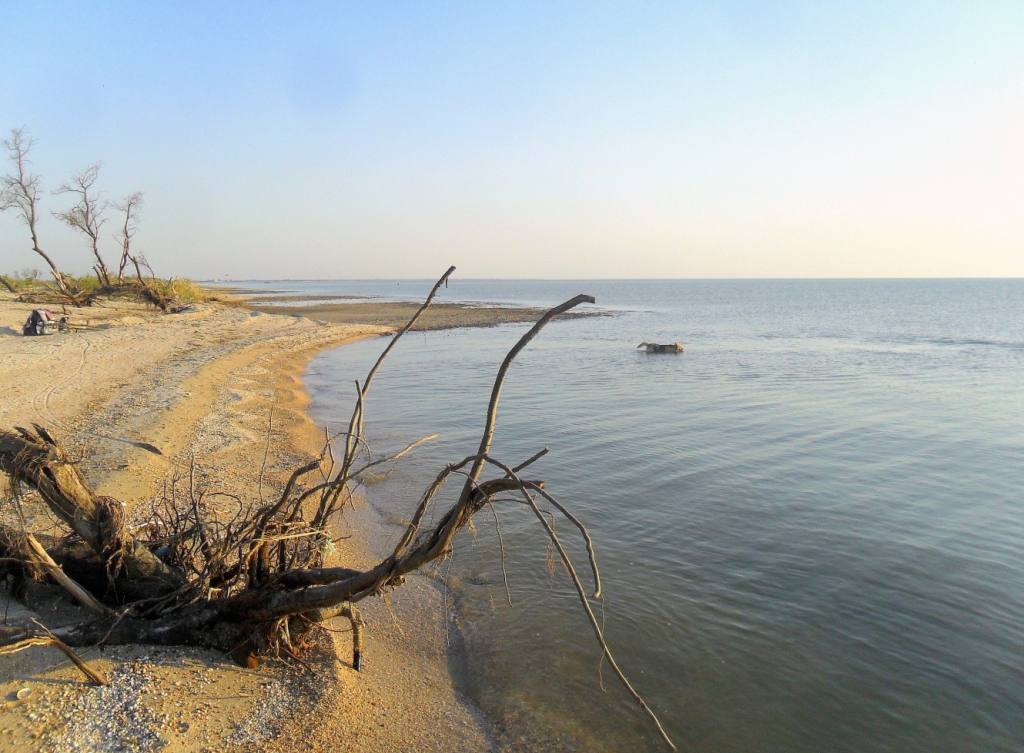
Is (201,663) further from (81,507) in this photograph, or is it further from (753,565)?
(753,565)

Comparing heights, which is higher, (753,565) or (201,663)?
(201,663)

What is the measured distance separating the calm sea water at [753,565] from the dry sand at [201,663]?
0.54 meters

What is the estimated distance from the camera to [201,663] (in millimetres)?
4074

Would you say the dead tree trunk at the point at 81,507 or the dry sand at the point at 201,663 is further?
the dead tree trunk at the point at 81,507

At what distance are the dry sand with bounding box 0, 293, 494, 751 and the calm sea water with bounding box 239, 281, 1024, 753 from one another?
21.4 inches

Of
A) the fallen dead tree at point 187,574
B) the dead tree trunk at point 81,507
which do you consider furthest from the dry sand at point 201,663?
the dead tree trunk at point 81,507

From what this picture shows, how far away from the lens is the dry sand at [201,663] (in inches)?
137

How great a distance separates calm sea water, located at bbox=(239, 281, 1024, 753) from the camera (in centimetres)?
470

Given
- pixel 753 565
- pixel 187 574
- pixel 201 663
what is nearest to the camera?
pixel 201 663

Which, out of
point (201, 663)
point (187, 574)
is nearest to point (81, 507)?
point (187, 574)

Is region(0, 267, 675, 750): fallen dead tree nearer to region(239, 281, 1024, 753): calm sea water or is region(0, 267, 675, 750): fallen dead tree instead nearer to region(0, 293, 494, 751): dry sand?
region(0, 293, 494, 751): dry sand

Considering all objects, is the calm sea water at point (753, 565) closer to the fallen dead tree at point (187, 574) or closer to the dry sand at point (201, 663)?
the dry sand at point (201, 663)

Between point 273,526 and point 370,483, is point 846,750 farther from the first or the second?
point 370,483

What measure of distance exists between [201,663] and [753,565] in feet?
18.3
